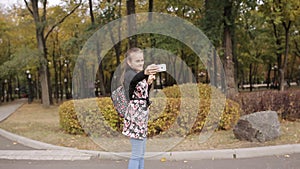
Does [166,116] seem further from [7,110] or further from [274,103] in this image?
[7,110]

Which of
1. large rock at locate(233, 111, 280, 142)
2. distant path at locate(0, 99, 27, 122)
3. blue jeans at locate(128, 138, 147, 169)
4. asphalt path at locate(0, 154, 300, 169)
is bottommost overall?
distant path at locate(0, 99, 27, 122)

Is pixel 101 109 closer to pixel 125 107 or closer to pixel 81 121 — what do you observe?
pixel 81 121

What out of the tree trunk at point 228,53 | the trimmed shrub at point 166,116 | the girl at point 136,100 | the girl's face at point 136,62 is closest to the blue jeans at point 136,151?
the girl at point 136,100

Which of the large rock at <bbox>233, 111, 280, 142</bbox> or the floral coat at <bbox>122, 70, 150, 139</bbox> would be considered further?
the large rock at <bbox>233, 111, 280, 142</bbox>

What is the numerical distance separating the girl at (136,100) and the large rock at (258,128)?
9.85ft

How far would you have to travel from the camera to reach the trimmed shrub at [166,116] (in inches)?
268

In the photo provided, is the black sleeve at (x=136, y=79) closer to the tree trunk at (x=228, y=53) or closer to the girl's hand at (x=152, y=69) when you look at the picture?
the girl's hand at (x=152, y=69)

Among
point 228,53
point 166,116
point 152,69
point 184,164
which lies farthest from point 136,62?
point 228,53

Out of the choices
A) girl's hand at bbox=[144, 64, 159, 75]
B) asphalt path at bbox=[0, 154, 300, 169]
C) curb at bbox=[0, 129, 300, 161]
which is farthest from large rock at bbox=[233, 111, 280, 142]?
girl's hand at bbox=[144, 64, 159, 75]

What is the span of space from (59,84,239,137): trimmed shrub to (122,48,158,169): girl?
10.3ft

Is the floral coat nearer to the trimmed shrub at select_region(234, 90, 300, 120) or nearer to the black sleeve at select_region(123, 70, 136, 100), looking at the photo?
the black sleeve at select_region(123, 70, 136, 100)

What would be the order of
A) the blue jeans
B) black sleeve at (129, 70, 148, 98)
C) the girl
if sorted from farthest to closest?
the blue jeans → the girl → black sleeve at (129, 70, 148, 98)

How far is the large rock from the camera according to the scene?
5.79 m

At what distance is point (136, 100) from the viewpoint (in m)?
3.38
